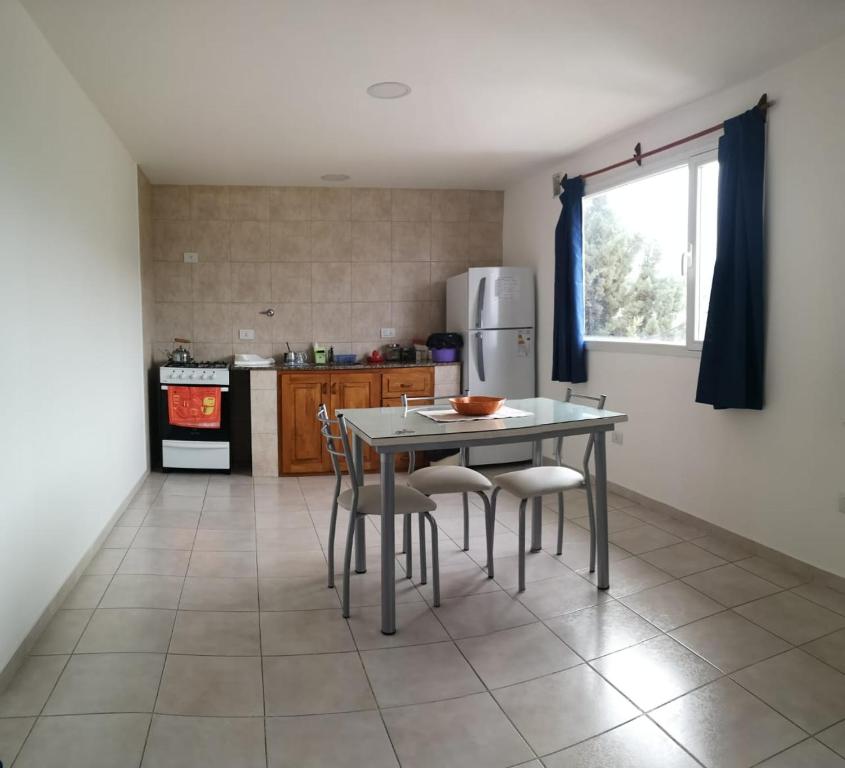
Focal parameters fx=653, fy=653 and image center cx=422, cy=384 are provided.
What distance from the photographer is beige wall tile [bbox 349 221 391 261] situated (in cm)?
594

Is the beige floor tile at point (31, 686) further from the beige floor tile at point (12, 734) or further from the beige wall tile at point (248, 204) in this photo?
the beige wall tile at point (248, 204)

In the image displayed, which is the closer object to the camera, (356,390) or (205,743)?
(205,743)

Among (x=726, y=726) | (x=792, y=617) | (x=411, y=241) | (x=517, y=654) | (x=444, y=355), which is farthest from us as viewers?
(x=411, y=241)

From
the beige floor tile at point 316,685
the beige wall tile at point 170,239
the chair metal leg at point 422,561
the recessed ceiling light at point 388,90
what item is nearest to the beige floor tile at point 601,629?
the chair metal leg at point 422,561

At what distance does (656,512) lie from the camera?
166 inches

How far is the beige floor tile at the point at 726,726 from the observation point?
1.90 metres

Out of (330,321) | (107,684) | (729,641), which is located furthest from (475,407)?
(330,321)

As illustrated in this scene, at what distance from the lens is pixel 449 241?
6.12 meters

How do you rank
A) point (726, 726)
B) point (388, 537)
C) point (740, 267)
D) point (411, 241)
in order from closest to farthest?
point (726, 726) < point (388, 537) < point (740, 267) < point (411, 241)

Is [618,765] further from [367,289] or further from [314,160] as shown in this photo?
[367,289]

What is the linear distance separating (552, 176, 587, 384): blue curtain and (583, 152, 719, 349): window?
0.41 ft

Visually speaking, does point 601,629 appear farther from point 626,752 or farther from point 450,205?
point 450,205

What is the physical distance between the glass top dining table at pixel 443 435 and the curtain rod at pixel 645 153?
1.75 metres

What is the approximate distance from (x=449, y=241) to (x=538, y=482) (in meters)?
3.51
